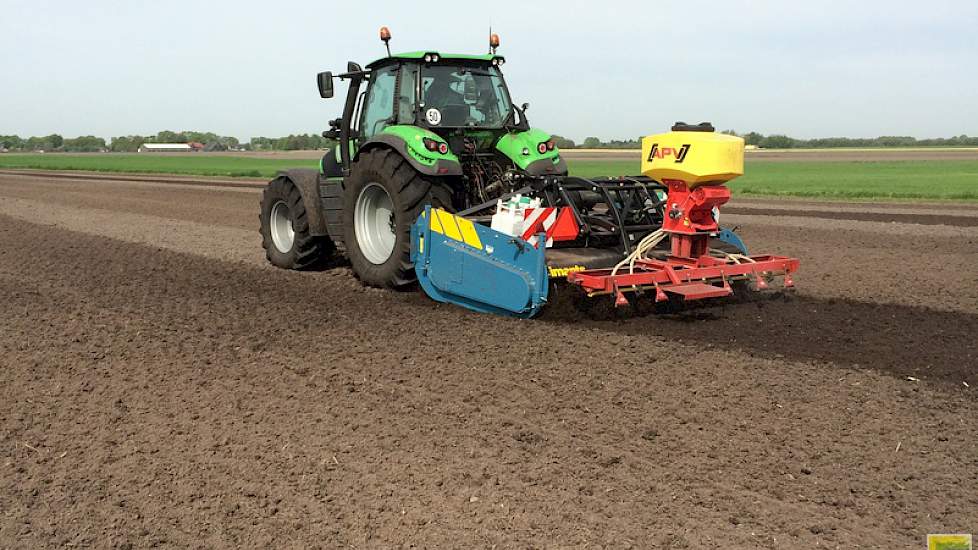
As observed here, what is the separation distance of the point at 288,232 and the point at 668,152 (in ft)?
15.6

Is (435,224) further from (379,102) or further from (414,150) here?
→ (379,102)

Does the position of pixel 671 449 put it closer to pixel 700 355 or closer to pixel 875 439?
pixel 875 439

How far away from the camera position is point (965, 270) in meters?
8.63

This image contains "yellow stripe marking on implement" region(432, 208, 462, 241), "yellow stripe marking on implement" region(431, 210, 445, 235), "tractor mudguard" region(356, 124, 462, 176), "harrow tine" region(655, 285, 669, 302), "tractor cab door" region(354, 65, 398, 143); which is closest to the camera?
"harrow tine" region(655, 285, 669, 302)

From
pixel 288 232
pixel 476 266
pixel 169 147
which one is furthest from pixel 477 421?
pixel 169 147

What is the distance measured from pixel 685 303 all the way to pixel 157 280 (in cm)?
505

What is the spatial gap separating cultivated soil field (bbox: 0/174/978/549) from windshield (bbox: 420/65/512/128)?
1669 mm

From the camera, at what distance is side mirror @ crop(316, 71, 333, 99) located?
301 inches

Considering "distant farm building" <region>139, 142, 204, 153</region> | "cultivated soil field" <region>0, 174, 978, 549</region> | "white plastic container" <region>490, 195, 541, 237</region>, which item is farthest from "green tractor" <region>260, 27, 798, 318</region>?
"distant farm building" <region>139, 142, 204, 153</region>

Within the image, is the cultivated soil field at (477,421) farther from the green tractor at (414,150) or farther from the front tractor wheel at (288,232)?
the front tractor wheel at (288,232)

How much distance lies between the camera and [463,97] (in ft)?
24.7

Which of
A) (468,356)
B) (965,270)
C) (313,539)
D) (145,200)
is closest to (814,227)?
(965,270)

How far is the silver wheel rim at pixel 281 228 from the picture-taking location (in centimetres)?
916

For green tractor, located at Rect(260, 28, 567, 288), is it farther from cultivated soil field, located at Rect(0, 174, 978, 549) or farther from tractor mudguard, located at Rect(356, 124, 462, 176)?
cultivated soil field, located at Rect(0, 174, 978, 549)
